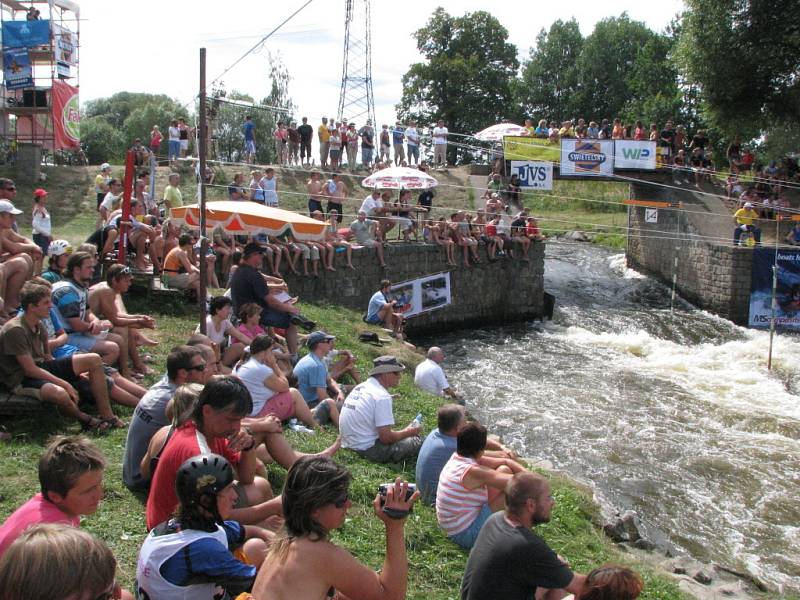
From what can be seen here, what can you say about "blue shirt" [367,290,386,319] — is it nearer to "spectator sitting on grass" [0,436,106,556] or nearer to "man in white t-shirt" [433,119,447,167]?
"spectator sitting on grass" [0,436,106,556]

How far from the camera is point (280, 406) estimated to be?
7934 mm

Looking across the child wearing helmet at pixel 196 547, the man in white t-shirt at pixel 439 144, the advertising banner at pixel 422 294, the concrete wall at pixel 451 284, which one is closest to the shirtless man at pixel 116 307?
the child wearing helmet at pixel 196 547

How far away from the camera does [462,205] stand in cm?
2848

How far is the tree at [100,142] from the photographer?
50312 millimetres

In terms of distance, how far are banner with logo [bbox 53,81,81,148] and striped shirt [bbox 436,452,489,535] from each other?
67.6 feet

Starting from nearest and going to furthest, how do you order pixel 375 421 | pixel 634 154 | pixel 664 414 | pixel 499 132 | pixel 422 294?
pixel 375 421, pixel 664 414, pixel 422 294, pixel 634 154, pixel 499 132

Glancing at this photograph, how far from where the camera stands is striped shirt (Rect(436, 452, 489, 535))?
6.02 m

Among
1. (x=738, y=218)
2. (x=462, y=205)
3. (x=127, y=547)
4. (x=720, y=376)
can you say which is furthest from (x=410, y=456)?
(x=462, y=205)

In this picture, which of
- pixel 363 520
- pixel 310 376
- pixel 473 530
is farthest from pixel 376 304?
pixel 473 530

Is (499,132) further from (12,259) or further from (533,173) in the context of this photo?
(12,259)

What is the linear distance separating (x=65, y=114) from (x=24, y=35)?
234 centimetres

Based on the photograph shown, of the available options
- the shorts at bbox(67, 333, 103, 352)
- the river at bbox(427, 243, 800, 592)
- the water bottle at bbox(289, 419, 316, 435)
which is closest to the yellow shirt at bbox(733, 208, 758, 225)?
→ the river at bbox(427, 243, 800, 592)

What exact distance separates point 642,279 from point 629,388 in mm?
13799

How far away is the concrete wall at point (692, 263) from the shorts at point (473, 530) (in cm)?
1917
